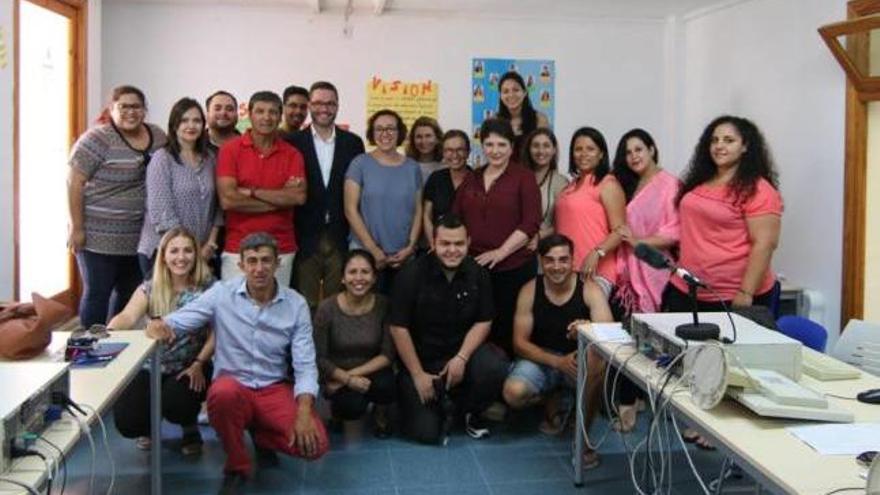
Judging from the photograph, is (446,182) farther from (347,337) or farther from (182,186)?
(182,186)

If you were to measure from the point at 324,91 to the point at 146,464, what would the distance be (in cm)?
186

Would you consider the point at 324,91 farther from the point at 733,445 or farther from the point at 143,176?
the point at 733,445

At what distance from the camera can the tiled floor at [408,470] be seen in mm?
3033

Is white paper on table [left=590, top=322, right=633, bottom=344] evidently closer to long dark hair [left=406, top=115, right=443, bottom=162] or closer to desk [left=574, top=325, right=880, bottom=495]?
desk [left=574, top=325, right=880, bottom=495]

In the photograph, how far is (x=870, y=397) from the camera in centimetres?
210

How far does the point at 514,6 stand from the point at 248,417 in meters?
3.62

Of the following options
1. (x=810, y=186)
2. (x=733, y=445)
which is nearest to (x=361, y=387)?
Answer: (x=733, y=445)

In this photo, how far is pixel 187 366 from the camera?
324 centimetres

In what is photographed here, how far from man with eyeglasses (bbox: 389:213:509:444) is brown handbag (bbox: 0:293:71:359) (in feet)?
4.90

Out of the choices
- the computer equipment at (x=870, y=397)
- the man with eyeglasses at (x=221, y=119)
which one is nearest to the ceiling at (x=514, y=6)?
the man with eyeglasses at (x=221, y=119)

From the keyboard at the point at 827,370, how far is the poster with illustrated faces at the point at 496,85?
3502mm

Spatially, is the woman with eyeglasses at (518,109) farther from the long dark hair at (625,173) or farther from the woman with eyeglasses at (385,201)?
the woman with eyeglasses at (385,201)

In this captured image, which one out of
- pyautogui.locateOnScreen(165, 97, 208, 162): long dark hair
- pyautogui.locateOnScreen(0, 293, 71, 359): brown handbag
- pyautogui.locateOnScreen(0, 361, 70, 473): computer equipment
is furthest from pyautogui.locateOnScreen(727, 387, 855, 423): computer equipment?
pyautogui.locateOnScreen(165, 97, 208, 162): long dark hair

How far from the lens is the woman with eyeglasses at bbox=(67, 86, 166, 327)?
351 centimetres
